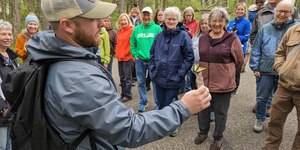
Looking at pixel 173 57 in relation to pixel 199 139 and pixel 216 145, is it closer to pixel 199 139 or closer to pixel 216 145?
pixel 199 139

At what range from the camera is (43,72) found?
1409mm

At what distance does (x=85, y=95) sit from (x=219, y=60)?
2.86 meters

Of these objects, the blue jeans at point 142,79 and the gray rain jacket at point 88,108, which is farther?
the blue jeans at point 142,79

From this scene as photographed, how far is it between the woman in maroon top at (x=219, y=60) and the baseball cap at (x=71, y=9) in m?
A: 2.62

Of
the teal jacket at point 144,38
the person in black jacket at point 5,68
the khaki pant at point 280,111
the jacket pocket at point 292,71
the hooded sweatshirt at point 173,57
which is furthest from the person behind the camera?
the teal jacket at point 144,38

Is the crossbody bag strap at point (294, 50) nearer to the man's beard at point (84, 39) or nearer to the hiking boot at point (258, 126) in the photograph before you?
the hiking boot at point (258, 126)

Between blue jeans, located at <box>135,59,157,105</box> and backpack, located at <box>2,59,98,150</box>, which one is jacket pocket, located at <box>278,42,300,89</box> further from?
blue jeans, located at <box>135,59,157,105</box>

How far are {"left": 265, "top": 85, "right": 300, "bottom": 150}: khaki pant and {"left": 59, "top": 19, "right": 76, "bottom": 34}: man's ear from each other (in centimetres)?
300

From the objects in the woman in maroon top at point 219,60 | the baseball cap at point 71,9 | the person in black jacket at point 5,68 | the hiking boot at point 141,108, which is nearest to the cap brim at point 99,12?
the baseball cap at point 71,9

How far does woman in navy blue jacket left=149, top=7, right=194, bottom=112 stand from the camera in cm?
427

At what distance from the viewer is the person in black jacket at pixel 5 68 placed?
295 cm

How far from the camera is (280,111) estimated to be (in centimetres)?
353

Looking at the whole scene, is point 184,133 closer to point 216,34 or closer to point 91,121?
point 216,34

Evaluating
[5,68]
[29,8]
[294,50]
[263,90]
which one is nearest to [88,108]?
[5,68]
